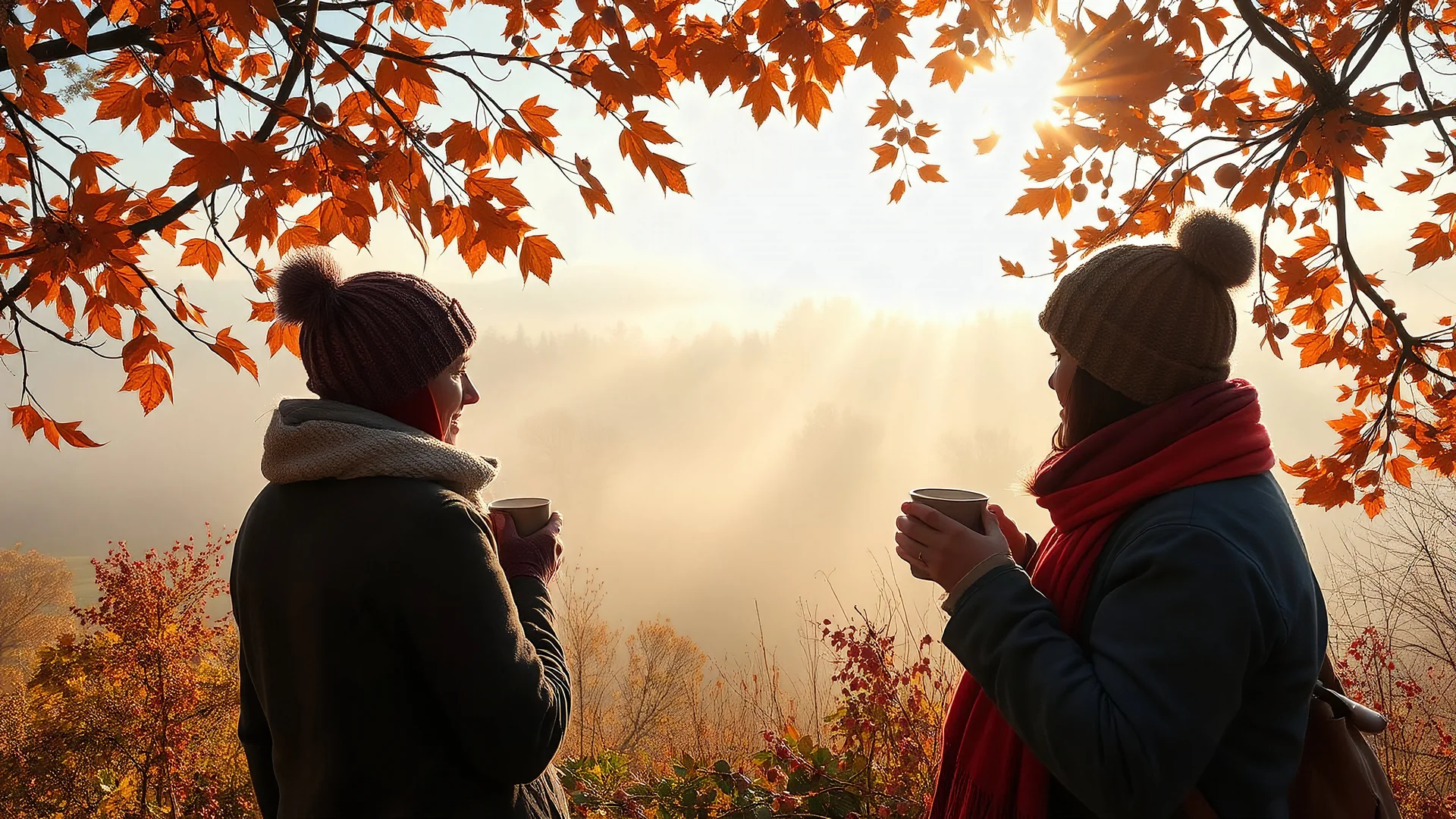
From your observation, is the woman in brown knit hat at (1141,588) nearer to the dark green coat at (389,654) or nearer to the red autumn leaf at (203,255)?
the dark green coat at (389,654)

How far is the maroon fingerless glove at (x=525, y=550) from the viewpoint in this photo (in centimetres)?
136

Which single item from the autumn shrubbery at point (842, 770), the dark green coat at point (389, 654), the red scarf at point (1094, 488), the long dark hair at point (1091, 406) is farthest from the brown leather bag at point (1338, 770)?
the autumn shrubbery at point (842, 770)

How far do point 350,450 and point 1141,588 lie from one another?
42.2 inches

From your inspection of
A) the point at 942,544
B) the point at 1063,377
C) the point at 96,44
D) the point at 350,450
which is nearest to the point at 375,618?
the point at 350,450

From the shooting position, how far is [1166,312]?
1.16 m

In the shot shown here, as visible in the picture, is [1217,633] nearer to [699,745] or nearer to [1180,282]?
[1180,282]

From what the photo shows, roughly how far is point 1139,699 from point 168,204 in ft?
8.26

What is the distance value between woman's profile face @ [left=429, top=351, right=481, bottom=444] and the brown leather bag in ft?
4.54

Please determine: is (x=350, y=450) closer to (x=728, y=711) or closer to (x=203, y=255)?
(x=203, y=255)

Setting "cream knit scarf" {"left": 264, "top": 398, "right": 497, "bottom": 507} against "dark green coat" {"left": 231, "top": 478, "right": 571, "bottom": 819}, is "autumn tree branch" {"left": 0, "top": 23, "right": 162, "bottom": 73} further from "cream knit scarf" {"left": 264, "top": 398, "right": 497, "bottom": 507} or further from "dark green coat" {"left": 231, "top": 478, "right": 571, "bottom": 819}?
"dark green coat" {"left": 231, "top": 478, "right": 571, "bottom": 819}

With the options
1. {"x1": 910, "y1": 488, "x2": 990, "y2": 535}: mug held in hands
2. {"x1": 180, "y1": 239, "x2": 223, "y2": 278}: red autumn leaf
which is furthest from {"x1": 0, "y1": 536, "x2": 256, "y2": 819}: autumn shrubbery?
{"x1": 910, "y1": 488, "x2": 990, "y2": 535}: mug held in hands

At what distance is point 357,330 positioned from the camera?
4.02 feet

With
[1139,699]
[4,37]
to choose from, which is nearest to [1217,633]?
[1139,699]

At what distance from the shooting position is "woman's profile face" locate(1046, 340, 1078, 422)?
127 cm
